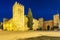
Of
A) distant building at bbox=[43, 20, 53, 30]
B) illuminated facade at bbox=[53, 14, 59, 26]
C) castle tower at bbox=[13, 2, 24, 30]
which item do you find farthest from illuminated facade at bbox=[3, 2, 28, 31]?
illuminated facade at bbox=[53, 14, 59, 26]

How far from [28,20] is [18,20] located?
1247mm

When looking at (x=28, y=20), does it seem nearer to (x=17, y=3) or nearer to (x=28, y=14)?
(x=28, y=14)

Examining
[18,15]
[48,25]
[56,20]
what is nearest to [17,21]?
[18,15]

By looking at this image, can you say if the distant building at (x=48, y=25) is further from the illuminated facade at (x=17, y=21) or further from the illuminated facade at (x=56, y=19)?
the illuminated facade at (x=17, y=21)

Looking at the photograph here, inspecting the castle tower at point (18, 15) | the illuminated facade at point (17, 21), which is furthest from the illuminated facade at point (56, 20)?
the castle tower at point (18, 15)

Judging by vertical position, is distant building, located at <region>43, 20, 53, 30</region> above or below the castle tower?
below

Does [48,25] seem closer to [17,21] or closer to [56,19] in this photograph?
[56,19]

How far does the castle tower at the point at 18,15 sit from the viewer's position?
7975mm

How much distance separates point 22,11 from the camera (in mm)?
8867

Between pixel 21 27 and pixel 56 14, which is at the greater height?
pixel 56 14

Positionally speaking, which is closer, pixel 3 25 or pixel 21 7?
pixel 3 25

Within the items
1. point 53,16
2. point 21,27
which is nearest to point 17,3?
point 21,27

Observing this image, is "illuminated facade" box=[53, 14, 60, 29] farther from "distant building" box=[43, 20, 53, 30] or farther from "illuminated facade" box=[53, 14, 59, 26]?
"distant building" box=[43, 20, 53, 30]

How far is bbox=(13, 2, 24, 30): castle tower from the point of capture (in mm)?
7975
